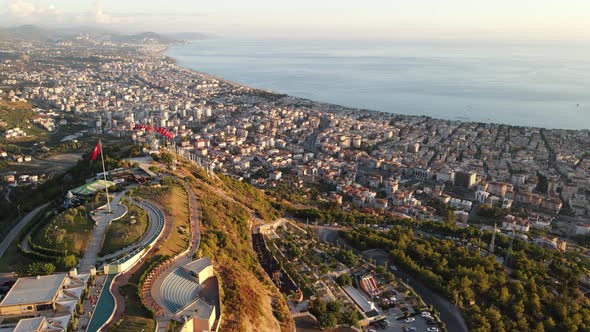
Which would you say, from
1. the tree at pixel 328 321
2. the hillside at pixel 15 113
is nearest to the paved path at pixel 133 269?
the tree at pixel 328 321

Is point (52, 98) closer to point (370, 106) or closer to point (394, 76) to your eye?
point (370, 106)

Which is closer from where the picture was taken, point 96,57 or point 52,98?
point 52,98

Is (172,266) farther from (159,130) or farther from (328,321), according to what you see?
(159,130)

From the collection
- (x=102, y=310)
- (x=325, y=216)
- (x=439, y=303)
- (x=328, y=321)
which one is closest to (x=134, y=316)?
(x=102, y=310)

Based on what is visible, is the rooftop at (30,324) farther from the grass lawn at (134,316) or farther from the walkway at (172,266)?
the walkway at (172,266)

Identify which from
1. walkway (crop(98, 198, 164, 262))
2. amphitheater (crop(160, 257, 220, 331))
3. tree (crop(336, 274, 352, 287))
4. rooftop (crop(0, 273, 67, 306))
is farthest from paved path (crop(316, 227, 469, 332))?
rooftop (crop(0, 273, 67, 306))

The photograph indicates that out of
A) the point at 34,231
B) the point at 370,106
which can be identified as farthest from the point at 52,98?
the point at 34,231

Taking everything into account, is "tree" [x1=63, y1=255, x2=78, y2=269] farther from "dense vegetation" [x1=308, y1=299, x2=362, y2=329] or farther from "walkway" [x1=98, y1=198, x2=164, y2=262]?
"dense vegetation" [x1=308, y1=299, x2=362, y2=329]
